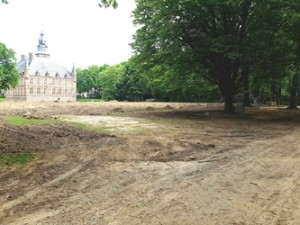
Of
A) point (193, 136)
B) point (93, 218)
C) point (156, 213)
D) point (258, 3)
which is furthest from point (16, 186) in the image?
point (258, 3)

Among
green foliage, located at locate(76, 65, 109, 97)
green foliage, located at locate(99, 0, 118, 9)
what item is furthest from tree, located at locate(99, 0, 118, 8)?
green foliage, located at locate(76, 65, 109, 97)

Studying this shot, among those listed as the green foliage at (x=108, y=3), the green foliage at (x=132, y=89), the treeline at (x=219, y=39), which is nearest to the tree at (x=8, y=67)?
the green foliage at (x=132, y=89)

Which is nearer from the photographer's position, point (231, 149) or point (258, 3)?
point (231, 149)

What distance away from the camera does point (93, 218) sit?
490 centimetres

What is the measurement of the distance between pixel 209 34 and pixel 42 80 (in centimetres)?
9306

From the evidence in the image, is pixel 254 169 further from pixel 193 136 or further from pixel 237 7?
pixel 237 7

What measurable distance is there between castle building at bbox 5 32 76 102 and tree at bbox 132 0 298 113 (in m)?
86.7

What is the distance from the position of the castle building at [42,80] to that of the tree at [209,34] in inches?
3414

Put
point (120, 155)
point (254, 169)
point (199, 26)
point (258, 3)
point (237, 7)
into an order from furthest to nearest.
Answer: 1. point (199, 26)
2. point (237, 7)
3. point (258, 3)
4. point (120, 155)
5. point (254, 169)

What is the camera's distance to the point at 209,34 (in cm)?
2594

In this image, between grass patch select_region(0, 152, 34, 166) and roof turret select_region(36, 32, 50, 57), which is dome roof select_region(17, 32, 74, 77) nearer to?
roof turret select_region(36, 32, 50, 57)

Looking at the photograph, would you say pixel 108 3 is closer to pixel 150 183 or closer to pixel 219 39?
pixel 150 183

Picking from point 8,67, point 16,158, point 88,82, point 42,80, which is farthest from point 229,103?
point 88,82

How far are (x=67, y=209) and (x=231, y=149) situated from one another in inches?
250
